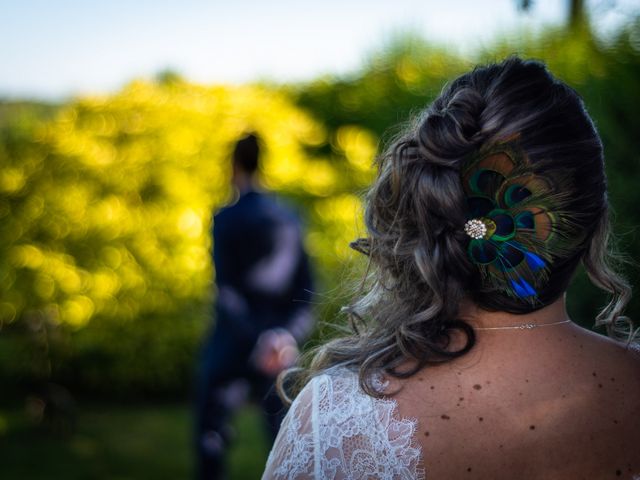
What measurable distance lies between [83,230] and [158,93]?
5.17 ft

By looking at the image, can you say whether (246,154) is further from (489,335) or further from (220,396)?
(489,335)

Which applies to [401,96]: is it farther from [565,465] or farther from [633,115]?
[565,465]

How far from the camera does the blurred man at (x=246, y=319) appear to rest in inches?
152

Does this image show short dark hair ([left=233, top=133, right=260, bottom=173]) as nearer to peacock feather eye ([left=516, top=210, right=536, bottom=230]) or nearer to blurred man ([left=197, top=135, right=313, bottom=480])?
blurred man ([left=197, top=135, right=313, bottom=480])

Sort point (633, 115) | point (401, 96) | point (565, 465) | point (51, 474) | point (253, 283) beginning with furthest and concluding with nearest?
1. point (401, 96)
2. point (51, 474)
3. point (253, 283)
4. point (633, 115)
5. point (565, 465)

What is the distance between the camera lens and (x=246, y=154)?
4066mm

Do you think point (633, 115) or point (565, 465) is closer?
point (565, 465)

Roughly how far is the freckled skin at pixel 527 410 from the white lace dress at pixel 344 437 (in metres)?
0.03

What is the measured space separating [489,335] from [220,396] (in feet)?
9.10

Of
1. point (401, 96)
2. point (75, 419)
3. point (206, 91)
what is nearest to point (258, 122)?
point (206, 91)

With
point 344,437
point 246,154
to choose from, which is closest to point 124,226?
point 246,154

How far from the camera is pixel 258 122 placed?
7.42 metres

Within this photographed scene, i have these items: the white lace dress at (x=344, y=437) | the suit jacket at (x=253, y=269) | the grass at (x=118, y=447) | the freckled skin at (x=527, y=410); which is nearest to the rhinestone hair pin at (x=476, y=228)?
the freckled skin at (x=527, y=410)

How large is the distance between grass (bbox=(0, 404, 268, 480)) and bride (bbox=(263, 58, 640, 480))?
407cm
